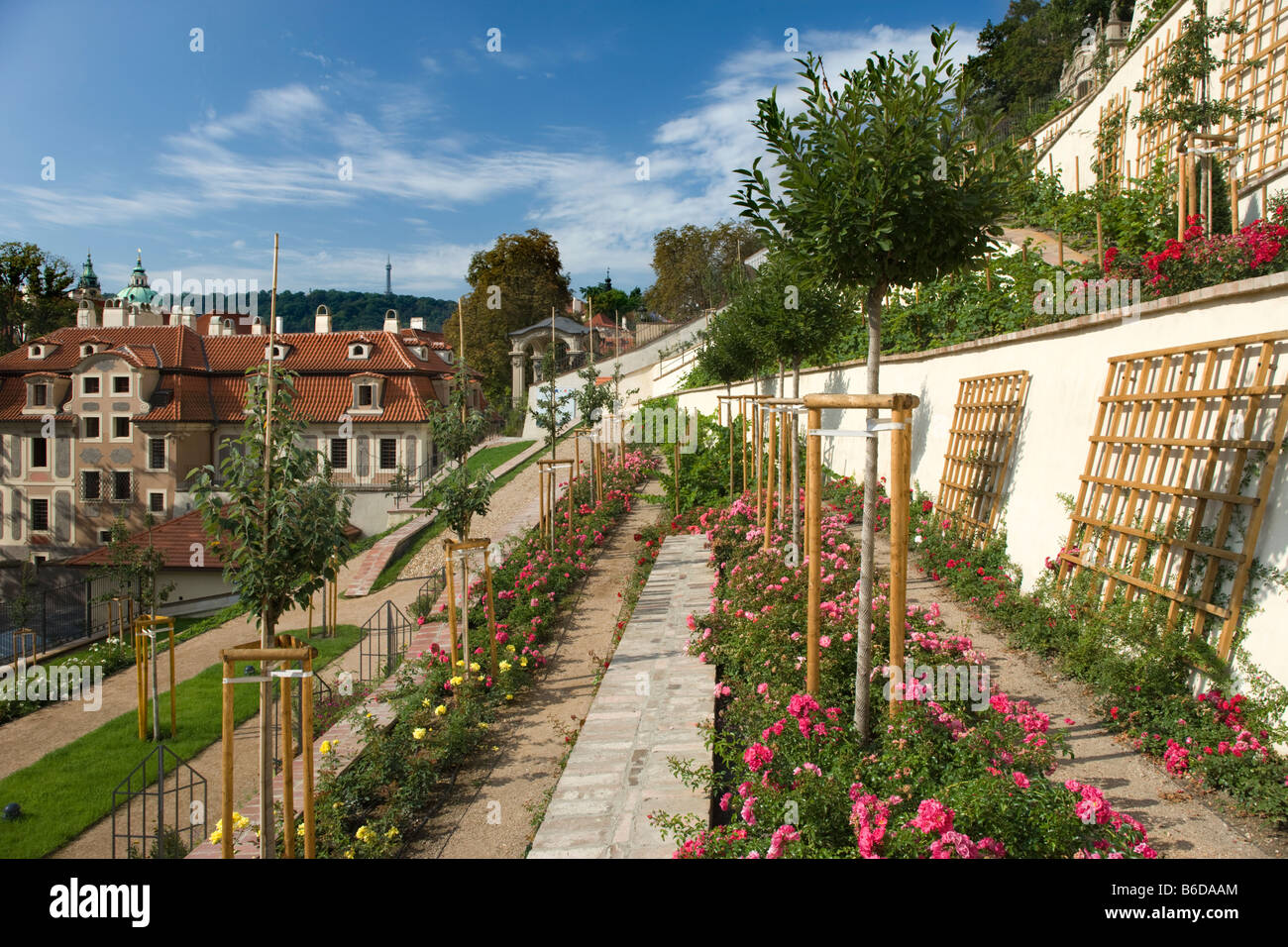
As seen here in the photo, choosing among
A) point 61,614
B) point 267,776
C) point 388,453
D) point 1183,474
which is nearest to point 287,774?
point 267,776

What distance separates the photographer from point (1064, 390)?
734 cm

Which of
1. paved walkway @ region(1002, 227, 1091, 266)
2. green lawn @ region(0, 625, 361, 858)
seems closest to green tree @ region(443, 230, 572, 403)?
paved walkway @ region(1002, 227, 1091, 266)

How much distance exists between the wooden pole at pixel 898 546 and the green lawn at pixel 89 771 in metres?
5.93

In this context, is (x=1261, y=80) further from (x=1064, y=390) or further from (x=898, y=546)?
(x=898, y=546)

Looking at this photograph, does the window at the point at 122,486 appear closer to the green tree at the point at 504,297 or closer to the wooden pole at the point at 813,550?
the green tree at the point at 504,297

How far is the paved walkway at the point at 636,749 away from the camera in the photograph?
441 centimetres

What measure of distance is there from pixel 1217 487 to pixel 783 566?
11.9ft

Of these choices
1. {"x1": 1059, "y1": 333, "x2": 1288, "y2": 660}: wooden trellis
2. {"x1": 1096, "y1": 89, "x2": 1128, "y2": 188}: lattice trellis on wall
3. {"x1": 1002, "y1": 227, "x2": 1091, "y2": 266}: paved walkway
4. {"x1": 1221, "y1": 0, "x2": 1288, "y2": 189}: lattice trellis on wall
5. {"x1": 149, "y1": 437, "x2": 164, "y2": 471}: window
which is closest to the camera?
{"x1": 1059, "y1": 333, "x2": 1288, "y2": 660}: wooden trellis

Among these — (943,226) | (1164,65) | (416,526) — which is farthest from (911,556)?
(1164,65)

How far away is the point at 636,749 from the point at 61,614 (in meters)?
25.5

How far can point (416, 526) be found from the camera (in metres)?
18.7

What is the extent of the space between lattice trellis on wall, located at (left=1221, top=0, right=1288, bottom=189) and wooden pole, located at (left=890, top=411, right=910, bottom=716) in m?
13.8

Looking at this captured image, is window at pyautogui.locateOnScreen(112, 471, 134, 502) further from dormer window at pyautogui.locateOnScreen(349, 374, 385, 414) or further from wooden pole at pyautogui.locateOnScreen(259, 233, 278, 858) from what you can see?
wooden pole at pyautogui.locateOnScreen(259, 233, 278, 858)

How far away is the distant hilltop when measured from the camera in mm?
70625
